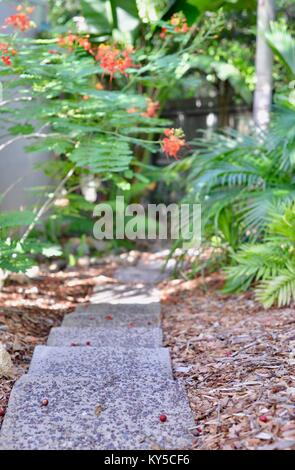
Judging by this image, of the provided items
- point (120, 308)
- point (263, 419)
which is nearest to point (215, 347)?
point (263, 419)

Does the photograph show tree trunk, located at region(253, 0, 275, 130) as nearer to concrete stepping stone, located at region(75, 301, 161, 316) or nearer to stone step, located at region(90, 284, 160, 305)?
stone step, located at region(90, 284, 160, 305)

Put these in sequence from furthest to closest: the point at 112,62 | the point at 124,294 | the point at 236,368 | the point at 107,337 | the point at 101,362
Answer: the point at 124,294
the point at 112,62
the point at 107,337
the point at 101,362
the point at 236,368

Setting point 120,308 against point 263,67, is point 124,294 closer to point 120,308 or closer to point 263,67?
point 120,308

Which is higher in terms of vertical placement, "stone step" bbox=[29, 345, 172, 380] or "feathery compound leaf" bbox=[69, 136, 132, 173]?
"feathery compound leaf" bbox=[69, 136, 132, 173]

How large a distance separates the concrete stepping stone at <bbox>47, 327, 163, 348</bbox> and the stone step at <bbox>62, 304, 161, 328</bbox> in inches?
8.5

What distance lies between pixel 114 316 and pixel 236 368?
162cm

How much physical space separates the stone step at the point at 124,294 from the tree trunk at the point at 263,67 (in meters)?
1.92

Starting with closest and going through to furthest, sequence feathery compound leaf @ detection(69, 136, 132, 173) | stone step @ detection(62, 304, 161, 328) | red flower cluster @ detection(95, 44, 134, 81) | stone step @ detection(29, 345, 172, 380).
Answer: stone step @ detection(29, 345, 172, 380) < feathery compound leaf @ detection(69, 136, 132, 173) < stone step @ detection(62, 304, 161, 328) < red flower cluster @ detection(95, 44, 134, 81)

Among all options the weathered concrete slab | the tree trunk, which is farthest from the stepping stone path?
the tree trunk

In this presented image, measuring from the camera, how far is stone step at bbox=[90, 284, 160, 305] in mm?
4973

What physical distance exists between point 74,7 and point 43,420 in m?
6.94

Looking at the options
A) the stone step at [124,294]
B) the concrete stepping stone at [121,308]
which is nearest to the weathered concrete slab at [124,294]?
the stone step at [124,294]

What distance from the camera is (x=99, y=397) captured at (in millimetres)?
2559
